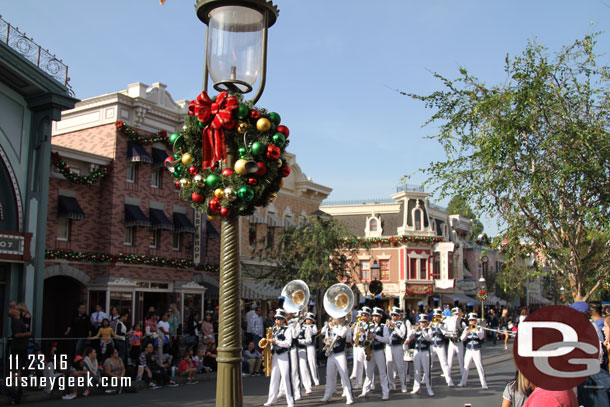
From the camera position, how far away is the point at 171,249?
2519cm

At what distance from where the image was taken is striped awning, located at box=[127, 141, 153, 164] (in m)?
23.1

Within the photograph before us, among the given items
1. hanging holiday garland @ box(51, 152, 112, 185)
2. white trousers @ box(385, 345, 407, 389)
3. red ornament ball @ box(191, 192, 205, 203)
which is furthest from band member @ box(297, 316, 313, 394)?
hanging holiday garland @ box(51, 152, 112, 185)

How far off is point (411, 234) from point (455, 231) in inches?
328

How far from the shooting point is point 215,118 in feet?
20.2

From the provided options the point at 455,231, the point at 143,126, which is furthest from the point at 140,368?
the point at 455,231

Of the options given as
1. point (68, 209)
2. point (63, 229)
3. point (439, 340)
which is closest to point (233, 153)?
point (439, 340)

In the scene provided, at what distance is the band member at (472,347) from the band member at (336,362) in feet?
10.9

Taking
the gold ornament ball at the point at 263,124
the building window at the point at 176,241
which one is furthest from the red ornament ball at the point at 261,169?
the building window at the point at 176,241

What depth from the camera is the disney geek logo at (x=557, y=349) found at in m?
3.38

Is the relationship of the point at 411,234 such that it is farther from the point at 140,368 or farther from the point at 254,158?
the point at 254,158

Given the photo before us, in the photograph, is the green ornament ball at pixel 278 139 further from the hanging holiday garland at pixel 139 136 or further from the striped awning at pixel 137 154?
the hanging holiday garland at pixel 139 136

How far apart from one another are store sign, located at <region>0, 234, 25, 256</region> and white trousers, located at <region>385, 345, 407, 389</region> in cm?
1000

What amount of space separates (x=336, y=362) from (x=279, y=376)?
4.05ft

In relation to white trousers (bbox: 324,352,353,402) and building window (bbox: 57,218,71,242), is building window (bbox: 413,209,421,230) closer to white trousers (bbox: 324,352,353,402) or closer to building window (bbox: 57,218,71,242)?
building window (bbox: 57,218,71,242)
